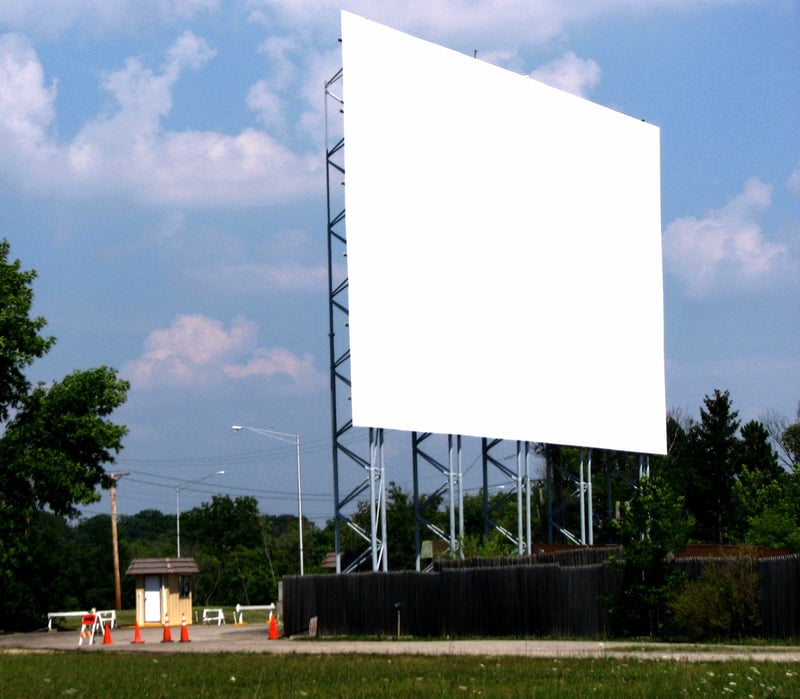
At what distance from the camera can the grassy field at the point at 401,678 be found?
14.4 meters

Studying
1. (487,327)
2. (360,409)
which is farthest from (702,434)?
(360,409)

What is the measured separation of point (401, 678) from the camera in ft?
54.7

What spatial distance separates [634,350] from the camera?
4991 cm

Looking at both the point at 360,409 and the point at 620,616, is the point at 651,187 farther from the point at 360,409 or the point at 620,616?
the point at 620,616

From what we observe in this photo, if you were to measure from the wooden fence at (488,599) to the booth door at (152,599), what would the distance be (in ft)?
34.0

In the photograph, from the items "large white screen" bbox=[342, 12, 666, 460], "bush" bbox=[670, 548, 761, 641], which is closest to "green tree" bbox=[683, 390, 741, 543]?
"large white screen" bbox=[342, 12, 666, 460]

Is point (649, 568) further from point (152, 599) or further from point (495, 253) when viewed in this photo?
point (152, 599)

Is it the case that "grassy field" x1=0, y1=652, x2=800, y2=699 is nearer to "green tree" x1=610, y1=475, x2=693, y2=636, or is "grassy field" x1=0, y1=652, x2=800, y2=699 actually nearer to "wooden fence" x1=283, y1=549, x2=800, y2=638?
"green tree" x1=610, y1=475, x2=693, y2=636

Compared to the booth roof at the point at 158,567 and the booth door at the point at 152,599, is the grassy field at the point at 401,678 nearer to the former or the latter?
the booth roof at the point at 158,567

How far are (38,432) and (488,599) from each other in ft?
55.2

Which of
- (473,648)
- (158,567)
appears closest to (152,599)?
(158,567)

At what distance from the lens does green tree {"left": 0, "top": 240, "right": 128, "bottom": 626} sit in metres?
40.6

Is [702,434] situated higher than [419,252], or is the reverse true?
[419,252]

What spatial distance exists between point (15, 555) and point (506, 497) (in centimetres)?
1863
